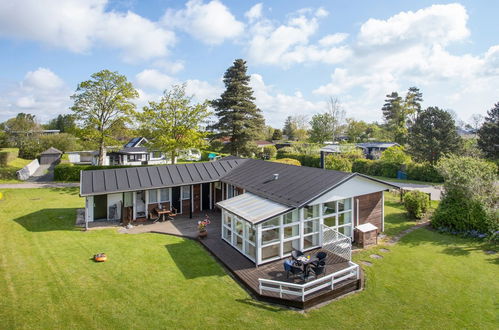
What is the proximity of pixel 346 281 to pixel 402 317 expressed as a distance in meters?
1.94

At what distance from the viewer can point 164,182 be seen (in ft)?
55.4

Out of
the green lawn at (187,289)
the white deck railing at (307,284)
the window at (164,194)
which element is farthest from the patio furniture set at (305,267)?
the window at (164,194)

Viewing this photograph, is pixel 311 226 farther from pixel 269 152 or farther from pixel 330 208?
pixel 269 152

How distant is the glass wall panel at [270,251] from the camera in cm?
1163

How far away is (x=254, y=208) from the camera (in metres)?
12.2

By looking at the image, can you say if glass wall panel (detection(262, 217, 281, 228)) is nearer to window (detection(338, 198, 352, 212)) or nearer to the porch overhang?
the porch overhang

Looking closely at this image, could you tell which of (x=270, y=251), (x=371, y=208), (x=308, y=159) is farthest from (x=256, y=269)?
(x=308, y=159)

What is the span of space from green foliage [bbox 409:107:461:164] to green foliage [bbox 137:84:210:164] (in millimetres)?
24221

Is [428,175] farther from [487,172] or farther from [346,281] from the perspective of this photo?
[346,281]

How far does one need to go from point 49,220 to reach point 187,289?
38.6 feet

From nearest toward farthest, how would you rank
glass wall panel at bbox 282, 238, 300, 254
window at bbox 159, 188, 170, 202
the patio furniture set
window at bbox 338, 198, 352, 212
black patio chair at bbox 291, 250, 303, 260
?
the patio furniture set < black patio chair at bbox 291, 250, 303, 260 < glass wall panel at bbox 282, 238, 300, 254 < window at bbox 338, 198, 352, 212 < window at bbox 159, 188, 170, 202

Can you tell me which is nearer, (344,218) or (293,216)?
(293,216)

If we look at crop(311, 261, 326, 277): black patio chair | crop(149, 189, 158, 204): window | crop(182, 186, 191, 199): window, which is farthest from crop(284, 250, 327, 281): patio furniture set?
crop(149, 189, 158, 204): window

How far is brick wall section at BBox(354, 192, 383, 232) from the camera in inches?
549
